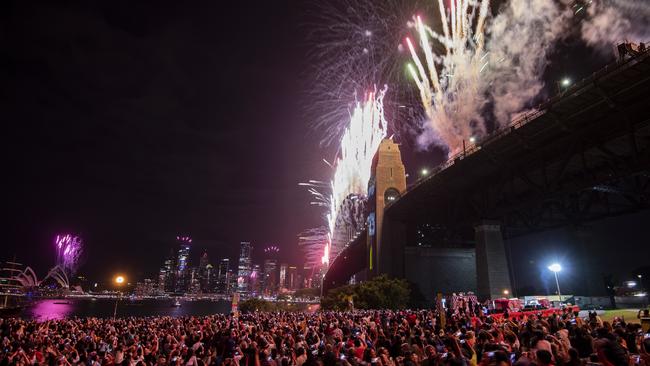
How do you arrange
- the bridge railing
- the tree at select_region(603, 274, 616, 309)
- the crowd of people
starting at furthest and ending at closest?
the tree at select_region(603, 274, 616, 309)
the bridge railing
the crowd of people

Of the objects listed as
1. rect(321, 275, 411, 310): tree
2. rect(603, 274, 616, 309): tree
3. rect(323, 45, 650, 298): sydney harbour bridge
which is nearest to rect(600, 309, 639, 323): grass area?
rect(323, 45, 650, 298): sydney harbour bridge

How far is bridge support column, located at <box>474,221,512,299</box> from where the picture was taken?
41.3 m

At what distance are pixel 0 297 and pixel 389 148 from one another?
160 metres

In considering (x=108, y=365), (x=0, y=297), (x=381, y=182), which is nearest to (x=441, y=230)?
(x=381, y=182)

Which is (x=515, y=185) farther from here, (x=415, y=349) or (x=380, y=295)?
(x=415, y=349)

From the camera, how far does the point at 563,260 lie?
5034 cm

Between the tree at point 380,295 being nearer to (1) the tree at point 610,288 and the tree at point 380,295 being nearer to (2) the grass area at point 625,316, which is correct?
(1) the tree at point 610,288

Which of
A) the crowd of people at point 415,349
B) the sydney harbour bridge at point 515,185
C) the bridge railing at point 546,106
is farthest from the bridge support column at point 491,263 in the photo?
the crowd of people at point 415,349

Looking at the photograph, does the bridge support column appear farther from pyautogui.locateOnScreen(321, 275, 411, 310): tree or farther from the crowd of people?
the crowd of people

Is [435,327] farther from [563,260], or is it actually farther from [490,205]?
[563,260]

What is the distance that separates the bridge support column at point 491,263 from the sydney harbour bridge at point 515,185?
4.2 inches

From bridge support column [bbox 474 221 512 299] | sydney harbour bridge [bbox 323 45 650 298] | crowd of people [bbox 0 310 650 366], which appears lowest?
crowd of people [bbox 0 310 650 366]

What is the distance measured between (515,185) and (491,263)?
8.35 metres

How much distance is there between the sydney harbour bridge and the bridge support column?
0.11 metres
